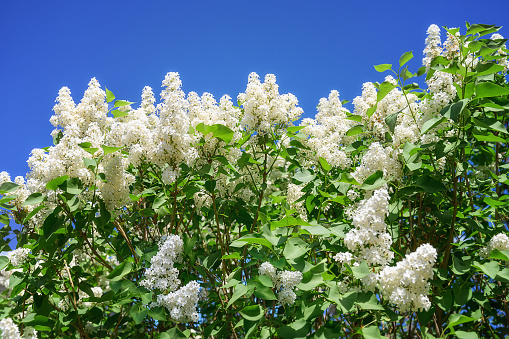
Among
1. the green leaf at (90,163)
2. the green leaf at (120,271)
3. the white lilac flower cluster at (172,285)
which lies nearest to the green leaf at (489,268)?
the white lilac flower cluster at (172,285)

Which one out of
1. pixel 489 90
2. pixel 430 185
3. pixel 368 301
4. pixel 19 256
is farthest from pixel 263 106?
pixel 19 256

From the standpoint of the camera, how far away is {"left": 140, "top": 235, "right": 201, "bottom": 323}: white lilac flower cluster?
261 centimetres

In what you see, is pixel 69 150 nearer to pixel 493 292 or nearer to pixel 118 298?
pixel 118 298

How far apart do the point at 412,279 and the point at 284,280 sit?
0.86 metres

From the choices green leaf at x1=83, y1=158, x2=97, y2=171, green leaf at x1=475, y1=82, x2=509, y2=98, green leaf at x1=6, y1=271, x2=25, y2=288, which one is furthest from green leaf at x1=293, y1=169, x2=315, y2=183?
green leaf at x1=6, y1=271, x2=25, y2=288

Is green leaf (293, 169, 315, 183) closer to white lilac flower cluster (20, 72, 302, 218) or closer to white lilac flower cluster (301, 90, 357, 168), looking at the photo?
white lilac flower cluster (301, 90, 357, 168)

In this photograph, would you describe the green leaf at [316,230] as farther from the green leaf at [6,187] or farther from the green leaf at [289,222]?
the green leaf at [6,187]

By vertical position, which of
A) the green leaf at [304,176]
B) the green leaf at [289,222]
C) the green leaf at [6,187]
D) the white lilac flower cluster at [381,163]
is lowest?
the green leaf at [289,222]

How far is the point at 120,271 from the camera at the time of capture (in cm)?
300

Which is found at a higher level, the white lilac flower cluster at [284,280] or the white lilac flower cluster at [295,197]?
the white lilac flower cluster at [295,197]

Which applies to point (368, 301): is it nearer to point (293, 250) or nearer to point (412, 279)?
point (412, 279)

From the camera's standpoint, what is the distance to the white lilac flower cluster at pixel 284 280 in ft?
8.79

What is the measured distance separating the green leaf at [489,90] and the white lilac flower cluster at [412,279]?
1256mm

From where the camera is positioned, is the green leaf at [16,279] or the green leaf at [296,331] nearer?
the green leaf at [296,331]
